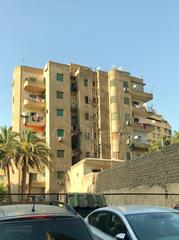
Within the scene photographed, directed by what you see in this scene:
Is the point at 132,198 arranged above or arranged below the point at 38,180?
below

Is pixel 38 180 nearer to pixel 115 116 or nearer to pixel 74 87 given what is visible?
pixel 115 116

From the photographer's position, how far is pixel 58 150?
60.7 m

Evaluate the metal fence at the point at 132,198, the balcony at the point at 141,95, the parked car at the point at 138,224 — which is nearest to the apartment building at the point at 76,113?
the balcony at the point at 141,95

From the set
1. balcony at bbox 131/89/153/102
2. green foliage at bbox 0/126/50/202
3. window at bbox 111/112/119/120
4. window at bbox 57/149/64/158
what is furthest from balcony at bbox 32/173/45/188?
balcony at bbox 131/89/153/102

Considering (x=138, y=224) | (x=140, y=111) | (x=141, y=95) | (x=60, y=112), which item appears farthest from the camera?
(x=141, y=95)

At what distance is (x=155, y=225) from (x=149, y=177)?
2150cm

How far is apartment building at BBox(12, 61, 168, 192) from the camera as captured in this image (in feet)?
201

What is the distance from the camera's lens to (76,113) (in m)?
65.0

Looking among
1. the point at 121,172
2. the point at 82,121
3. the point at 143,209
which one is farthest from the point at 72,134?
the point at 143,209

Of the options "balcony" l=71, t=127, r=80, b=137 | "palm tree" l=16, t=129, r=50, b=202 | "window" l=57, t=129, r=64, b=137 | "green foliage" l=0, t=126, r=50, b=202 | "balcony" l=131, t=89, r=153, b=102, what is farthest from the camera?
"balcony" l=131, t=89, r=153, b=102

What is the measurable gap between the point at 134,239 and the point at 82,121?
5707 cm

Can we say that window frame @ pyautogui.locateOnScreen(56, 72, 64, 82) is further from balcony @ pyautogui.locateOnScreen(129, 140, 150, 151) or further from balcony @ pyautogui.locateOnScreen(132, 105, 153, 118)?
balcony @ pyautogui.locateOnScreen(129, 140, 150, 151)

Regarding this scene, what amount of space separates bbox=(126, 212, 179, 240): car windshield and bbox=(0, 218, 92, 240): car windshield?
1.76 meters

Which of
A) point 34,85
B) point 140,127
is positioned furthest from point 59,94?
point 140,127
